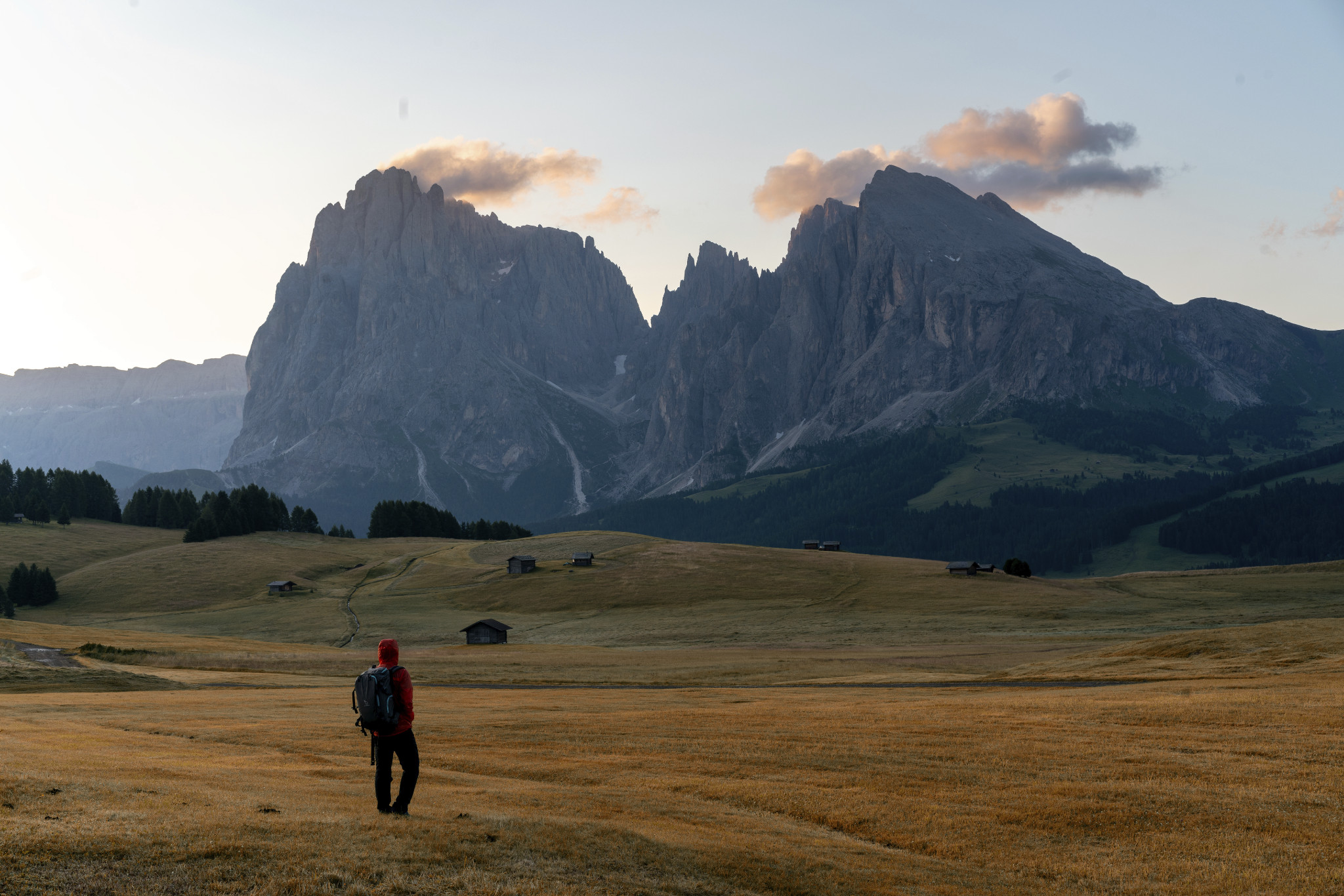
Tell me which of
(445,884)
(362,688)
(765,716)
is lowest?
(765,716)

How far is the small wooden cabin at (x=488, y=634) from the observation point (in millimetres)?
108000

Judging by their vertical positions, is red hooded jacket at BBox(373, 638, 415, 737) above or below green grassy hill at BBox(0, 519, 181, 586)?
above

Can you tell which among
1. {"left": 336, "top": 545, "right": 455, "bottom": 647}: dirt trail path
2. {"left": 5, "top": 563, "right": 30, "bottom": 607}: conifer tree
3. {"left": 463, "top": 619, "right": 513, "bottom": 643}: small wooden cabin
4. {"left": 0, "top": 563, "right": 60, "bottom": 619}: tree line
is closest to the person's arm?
{"left": 463, "top": 619, "right": 513, "bottom": 643}: small wooden cabin

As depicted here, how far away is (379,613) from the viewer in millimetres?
136375

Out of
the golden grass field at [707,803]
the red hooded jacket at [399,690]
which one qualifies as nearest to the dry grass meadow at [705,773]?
the golden grass field at [707,803]

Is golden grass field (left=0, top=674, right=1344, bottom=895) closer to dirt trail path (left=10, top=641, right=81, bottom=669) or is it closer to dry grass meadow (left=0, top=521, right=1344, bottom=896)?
dry grass meadow (left=0, top=521, right=1344, bottom=896)

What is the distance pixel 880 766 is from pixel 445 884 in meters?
16.2

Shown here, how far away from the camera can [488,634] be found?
10819cm

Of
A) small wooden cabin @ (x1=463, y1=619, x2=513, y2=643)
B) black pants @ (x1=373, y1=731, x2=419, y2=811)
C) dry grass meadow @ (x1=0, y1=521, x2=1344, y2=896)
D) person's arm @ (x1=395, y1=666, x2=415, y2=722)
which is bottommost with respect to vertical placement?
small wooden cabin @ (x1=463, y1=619, x2=513, y2=643)

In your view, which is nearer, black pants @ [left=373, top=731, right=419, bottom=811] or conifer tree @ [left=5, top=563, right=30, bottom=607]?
black pants @ [left=373, top=731, right=419, bottom=811]

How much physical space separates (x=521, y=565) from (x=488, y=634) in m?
52.9

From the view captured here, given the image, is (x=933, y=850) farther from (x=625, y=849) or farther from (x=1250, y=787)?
(x=1250, y=787)

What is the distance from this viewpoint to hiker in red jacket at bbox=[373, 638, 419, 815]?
18.9 meters

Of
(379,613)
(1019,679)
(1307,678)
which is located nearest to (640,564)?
(379,613)
